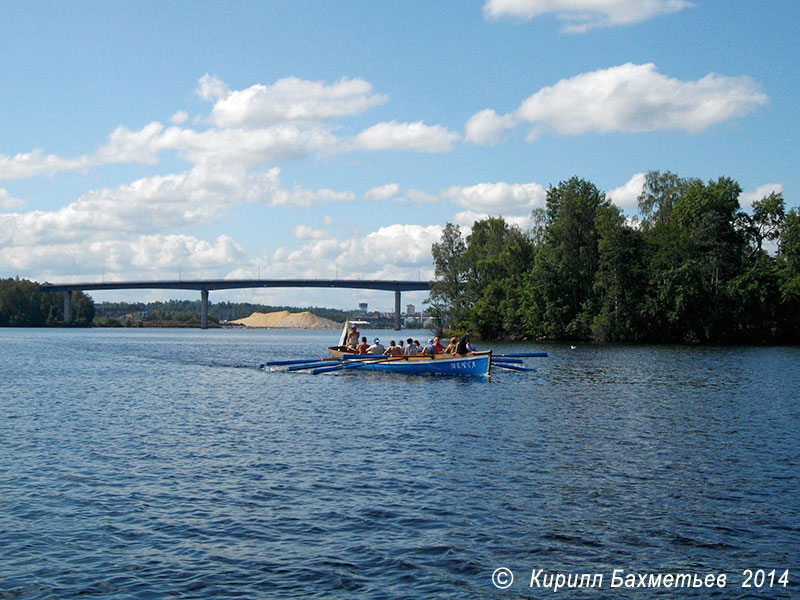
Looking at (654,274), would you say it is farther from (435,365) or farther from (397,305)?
(397,305)

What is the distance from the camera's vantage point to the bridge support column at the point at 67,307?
168m

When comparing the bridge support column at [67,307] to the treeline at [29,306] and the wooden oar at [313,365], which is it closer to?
the treeline at [29,306]

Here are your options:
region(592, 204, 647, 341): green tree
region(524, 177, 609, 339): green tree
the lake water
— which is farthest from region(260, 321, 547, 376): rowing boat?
region(524, 177, 609, 339): green tree

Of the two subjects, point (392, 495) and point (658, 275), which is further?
point (658, 275)

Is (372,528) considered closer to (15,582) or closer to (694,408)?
(15,582)

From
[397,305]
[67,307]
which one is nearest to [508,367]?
[397,305]

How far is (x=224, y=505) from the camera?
46.8 ft

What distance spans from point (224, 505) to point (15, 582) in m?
4.22

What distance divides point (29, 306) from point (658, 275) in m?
147

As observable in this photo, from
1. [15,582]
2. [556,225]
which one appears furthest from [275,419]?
[556,225]

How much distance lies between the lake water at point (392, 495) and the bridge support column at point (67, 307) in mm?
149204

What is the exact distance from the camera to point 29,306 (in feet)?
577

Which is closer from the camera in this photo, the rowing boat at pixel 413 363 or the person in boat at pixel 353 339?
the rowing boat at pixel 413 363

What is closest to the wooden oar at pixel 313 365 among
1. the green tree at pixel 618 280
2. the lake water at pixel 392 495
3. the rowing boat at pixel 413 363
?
the rowing boat at pixel 413 363
